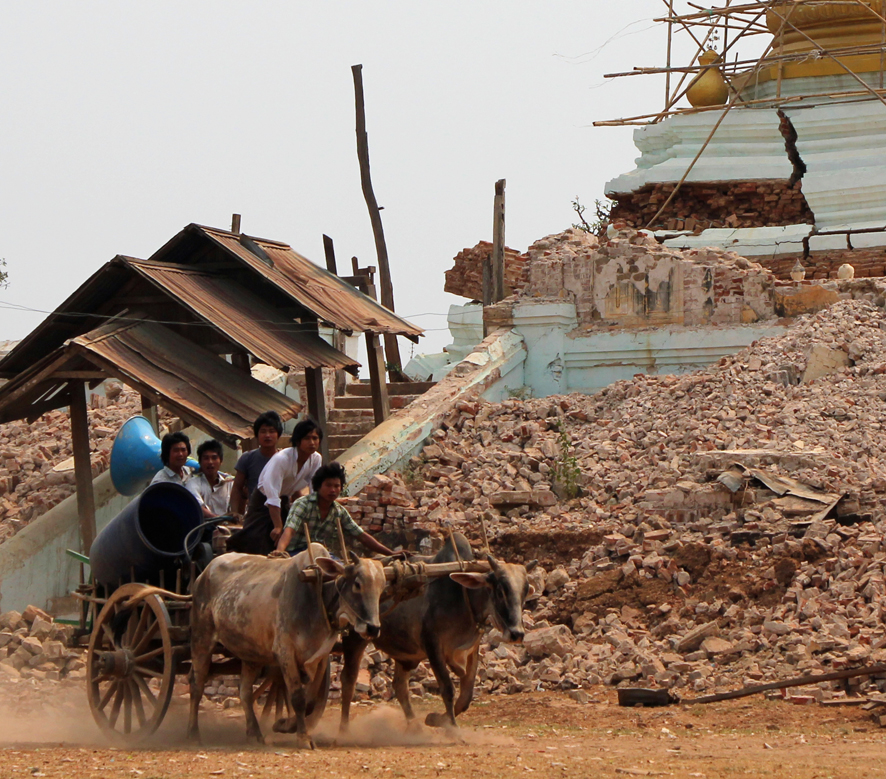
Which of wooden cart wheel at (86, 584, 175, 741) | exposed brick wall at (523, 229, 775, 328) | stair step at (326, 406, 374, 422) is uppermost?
exposed brick wall at (523, 229, 775, 328)

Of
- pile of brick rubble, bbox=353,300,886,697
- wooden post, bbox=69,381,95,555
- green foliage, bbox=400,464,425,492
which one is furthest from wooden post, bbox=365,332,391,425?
wooden post, bbox=69,381,95,555

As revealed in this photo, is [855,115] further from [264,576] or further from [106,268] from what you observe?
[264,576]

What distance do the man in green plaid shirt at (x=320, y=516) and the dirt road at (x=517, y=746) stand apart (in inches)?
42.7

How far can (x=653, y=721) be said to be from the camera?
27.5 ft

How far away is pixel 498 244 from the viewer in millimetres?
19281

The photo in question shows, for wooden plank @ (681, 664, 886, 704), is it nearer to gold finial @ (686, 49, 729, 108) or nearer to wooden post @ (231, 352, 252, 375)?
wooden post @ (231, 352, 252, 375)

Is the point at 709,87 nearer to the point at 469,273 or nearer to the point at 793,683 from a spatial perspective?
the point at 469,273

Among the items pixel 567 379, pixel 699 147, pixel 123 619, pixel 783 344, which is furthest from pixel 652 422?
pixel 699 147

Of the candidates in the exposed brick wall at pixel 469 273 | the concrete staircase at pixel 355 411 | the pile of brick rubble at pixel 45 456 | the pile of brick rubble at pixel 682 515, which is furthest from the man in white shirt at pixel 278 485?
the exposed brick wall at pixel 469 273

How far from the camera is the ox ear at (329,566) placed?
284 inches

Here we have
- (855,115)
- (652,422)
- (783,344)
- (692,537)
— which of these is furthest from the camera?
(855,115)

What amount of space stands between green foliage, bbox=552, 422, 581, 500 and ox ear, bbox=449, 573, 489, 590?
4.54 metres

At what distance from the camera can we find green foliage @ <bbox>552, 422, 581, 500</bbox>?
12.1 metres

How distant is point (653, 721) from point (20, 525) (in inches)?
305
